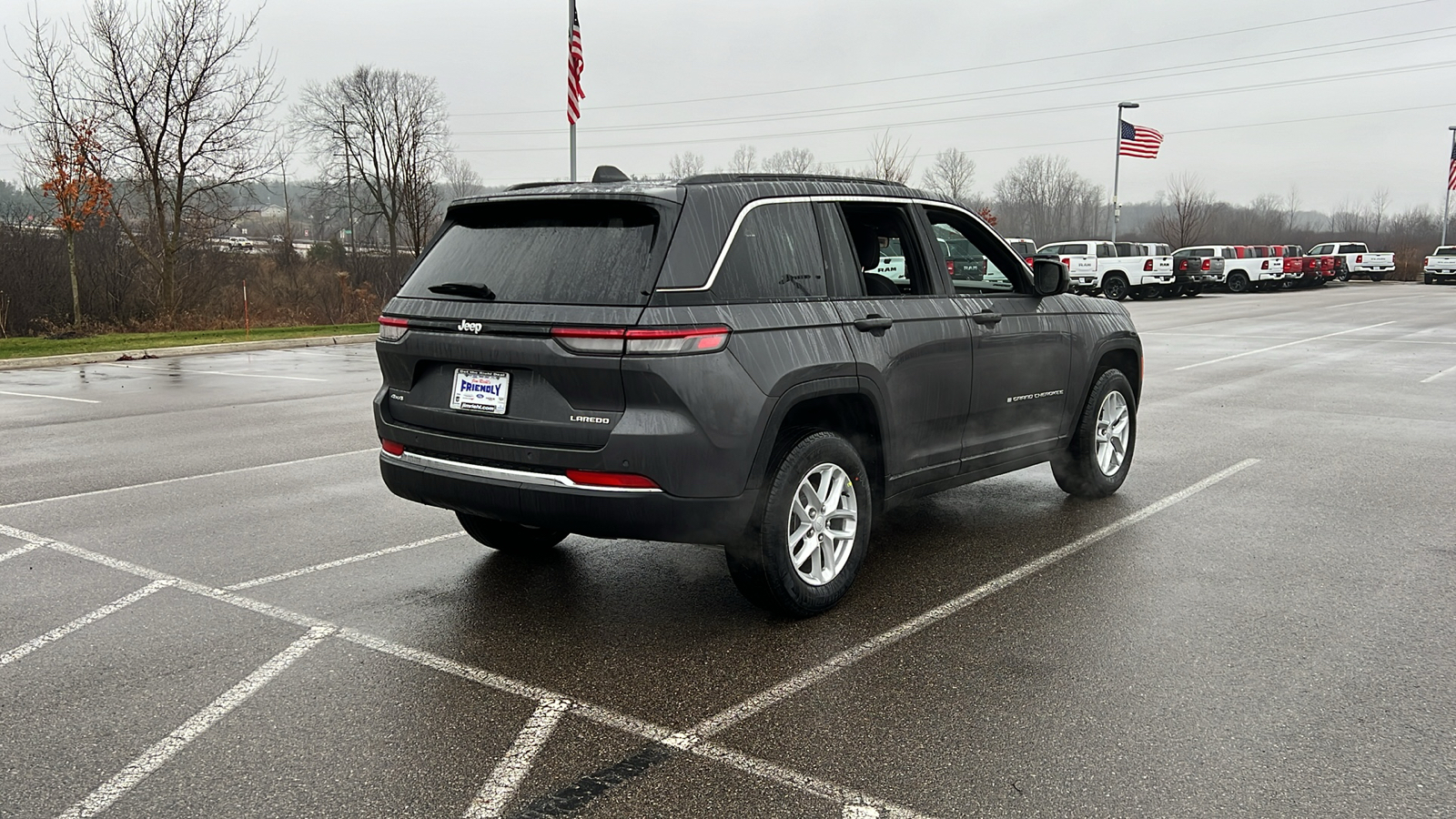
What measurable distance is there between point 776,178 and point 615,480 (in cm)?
166

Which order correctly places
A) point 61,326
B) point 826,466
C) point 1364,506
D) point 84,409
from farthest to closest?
point 61,326
point 84,409
point 1364,506
point 826,466

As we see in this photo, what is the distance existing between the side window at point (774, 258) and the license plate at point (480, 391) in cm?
96

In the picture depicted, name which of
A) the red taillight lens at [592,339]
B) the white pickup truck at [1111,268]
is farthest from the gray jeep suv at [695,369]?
the white pickup truck at [1111,268]

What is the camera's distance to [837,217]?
5.15 m

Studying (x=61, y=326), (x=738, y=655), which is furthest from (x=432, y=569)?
(x=61, y=326)

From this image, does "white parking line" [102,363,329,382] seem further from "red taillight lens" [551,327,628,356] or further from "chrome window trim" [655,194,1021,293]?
"red taillight lens" [551,327,628,356]

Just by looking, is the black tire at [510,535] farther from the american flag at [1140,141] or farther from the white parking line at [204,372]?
the american flag at [1140,141]

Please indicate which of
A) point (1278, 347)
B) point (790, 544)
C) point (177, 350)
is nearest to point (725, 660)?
point (790, 544)

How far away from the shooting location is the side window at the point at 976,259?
584cm

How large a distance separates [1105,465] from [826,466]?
9.95ft

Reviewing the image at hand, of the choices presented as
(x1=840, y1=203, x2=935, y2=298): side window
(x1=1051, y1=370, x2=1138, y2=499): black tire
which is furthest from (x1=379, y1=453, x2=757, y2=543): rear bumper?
(x1=1051, y1=370, x2=1138, y2=499): black tire

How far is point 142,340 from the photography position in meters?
20.4

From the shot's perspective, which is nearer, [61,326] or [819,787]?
[819,787]

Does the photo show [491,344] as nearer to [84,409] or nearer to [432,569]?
[432,569]
